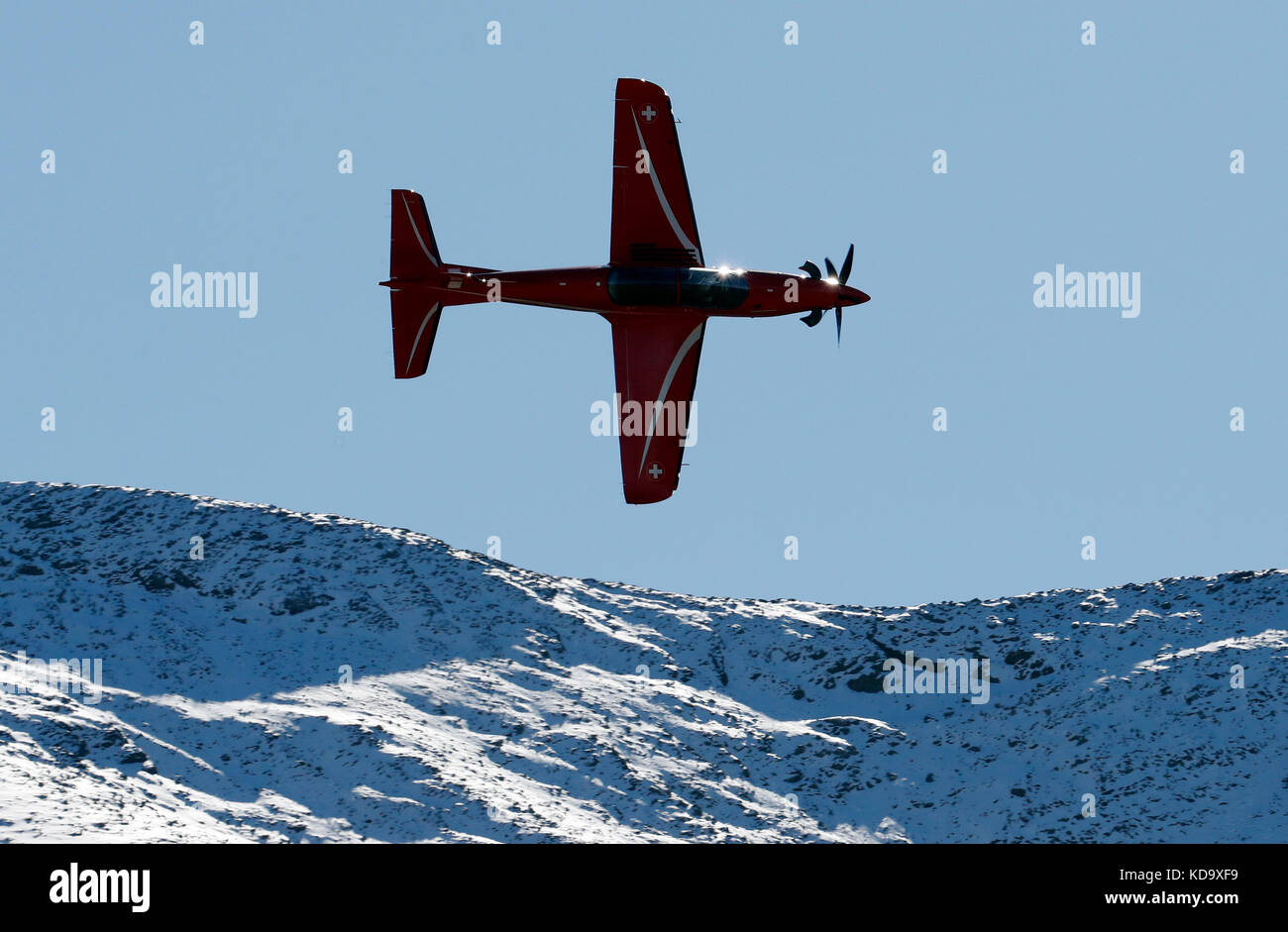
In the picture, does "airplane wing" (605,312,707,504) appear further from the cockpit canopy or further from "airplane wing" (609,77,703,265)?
"airplane wing" (609,77,703,265)

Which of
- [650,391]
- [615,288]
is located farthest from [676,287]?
[650,391]

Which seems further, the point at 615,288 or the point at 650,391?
the point at 650,391

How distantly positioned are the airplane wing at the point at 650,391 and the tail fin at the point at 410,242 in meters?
4.80

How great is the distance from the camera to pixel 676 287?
129ft

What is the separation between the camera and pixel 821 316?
41188 millimetres

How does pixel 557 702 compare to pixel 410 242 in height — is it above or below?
below

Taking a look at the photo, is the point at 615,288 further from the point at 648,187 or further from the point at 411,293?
the point at 411,293

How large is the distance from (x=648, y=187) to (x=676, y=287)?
10.4ft

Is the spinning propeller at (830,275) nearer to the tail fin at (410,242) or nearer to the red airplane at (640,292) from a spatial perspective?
the red airplane at (640,292)

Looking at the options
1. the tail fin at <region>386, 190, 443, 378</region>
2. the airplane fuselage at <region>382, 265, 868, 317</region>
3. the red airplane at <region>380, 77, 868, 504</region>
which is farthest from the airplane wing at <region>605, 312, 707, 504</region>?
the tail fin at <region>386, 190, 443, 378</region>

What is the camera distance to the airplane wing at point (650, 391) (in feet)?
131

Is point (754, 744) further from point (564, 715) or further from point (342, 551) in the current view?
point (342, 551)

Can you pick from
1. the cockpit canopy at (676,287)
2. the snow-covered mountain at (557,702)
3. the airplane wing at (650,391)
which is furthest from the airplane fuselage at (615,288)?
the snow-covered mountain at (557,702)

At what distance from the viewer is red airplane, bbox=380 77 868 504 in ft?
129
